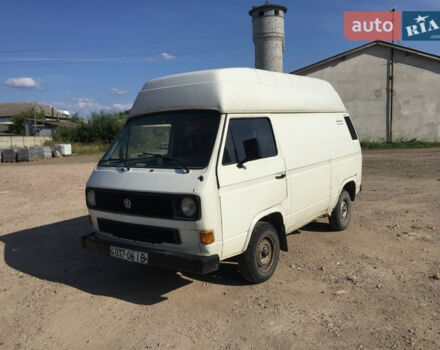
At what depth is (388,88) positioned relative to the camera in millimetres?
24703

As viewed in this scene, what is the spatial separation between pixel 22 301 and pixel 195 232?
7.49 feet

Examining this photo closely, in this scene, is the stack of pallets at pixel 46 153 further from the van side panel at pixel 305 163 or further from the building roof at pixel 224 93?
the van side panel at pixel 305 163

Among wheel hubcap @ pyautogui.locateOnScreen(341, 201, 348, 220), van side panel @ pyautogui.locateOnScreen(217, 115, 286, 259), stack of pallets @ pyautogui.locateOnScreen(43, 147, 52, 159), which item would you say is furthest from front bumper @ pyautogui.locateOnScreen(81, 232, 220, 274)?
stack of pallets @ pyautogui.locateOnScreen(43, 147, 52, 159)

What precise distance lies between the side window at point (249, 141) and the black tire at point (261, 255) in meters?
0.84

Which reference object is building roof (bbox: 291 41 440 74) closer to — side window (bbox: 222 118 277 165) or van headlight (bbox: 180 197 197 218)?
side window (bbox: 222 118 277 165)

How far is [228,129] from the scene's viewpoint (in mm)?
4355

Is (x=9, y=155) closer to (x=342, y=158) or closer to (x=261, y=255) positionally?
(x=342, y=158)

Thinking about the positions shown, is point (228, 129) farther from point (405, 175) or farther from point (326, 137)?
point (405, 175)

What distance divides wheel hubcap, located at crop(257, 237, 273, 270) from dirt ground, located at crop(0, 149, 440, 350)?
0.22 m

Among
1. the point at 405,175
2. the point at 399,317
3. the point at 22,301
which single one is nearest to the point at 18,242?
the point at 22,301

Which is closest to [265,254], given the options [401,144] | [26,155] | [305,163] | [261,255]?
[261,255]

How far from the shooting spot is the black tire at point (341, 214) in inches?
261

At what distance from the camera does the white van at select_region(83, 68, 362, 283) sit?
3.97 metres

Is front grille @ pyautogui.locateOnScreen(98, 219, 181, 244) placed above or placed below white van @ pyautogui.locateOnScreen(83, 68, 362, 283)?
below
